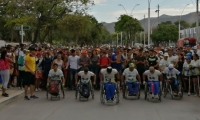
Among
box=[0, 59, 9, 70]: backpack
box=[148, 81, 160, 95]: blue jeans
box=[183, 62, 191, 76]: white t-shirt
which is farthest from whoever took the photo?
box=[183, 62, 191, 76]: white t-shirt

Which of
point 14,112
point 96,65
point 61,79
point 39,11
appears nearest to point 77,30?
point 39,11

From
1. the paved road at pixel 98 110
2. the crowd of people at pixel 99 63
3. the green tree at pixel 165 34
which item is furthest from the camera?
the green tree at pixel 165 34

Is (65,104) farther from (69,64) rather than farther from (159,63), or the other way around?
(159,63)

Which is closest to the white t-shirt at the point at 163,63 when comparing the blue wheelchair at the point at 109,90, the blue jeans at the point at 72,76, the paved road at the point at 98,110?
the paved road at the point at 98,110

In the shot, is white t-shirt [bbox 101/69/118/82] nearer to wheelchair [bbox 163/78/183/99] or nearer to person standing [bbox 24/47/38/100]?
wheelchair [bbox 163/78/183/99]

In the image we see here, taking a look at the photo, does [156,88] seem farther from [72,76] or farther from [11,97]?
[11,97]

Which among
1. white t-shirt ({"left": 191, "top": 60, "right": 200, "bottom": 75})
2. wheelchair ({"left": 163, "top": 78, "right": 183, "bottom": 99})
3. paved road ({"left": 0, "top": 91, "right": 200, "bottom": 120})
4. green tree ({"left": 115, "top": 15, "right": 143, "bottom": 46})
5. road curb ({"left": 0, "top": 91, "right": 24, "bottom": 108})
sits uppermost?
green tree ({"left": 115, "top": 15, "right": 143, "bottom": 46})

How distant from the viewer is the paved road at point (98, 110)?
389 inches

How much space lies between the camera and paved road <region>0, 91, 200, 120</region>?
32.4ft

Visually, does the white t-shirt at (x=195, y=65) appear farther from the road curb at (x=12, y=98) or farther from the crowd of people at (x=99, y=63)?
the road curb at (x=12, y=98)

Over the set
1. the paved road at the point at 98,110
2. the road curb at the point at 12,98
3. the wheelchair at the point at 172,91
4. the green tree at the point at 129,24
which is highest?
the green tree at the point at 129,24

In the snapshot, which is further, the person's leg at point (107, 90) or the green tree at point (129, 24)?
the green tree at point (129, 24)

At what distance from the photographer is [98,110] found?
10984 mm

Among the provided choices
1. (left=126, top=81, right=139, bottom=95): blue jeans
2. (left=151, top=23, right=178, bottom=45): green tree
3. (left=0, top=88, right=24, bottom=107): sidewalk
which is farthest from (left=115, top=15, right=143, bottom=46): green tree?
(left=126, top=81, right=139, bottom=95): blue jeans
